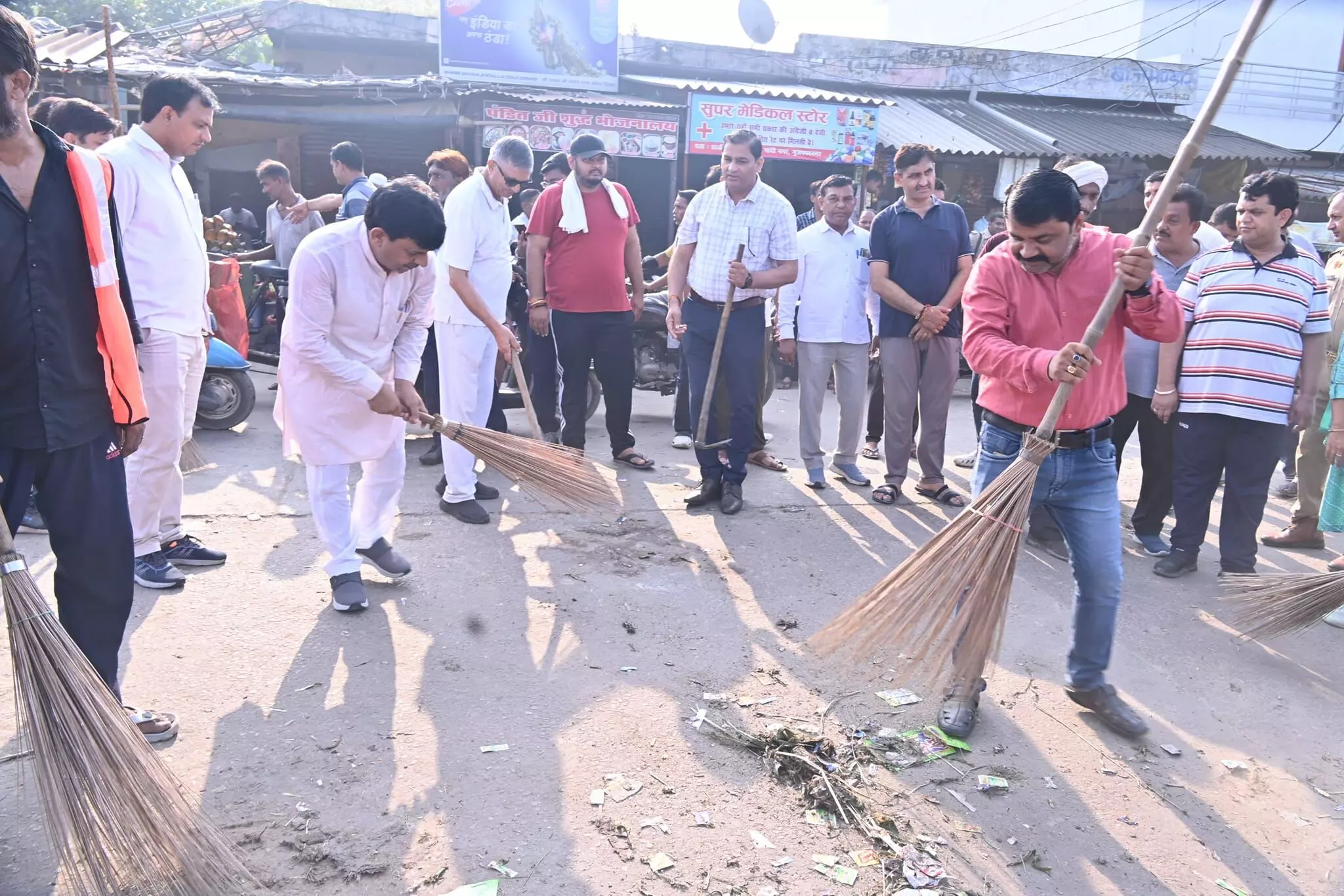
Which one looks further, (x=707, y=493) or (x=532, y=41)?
(x=532, y=41)

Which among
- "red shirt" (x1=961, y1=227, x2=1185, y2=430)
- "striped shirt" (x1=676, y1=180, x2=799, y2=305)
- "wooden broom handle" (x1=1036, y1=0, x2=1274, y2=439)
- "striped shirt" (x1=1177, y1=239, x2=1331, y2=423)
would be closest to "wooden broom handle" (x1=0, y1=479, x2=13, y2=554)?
"red shirt" (x1=961, y1=227, x2=1185, y2=430)

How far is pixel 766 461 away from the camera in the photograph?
617cm

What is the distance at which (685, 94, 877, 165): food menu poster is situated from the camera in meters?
12.0

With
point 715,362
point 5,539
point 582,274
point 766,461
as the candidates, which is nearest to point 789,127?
point 766,461

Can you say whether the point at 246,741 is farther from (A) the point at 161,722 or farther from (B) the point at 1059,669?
(B) the point at 1059,669

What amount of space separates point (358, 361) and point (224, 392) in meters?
3.27

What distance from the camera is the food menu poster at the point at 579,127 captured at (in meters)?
11.1

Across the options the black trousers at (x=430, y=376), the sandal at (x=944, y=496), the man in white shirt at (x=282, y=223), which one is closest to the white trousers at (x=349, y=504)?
the black trousers at (x=430, y=376)

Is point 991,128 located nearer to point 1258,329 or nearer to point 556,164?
point 556,164

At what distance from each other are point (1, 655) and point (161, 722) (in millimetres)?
856

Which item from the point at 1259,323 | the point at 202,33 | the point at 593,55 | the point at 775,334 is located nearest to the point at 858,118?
the point at 593,55

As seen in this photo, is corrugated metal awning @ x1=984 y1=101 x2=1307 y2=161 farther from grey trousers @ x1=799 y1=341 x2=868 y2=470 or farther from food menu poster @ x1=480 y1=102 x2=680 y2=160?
grey trousers @ x1=799 y1=341 x2=868 y2=470

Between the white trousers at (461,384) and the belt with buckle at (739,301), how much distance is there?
1.14 meters

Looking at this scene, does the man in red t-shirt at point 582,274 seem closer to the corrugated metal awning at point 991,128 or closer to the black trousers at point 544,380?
the black trousers at point 544,380
